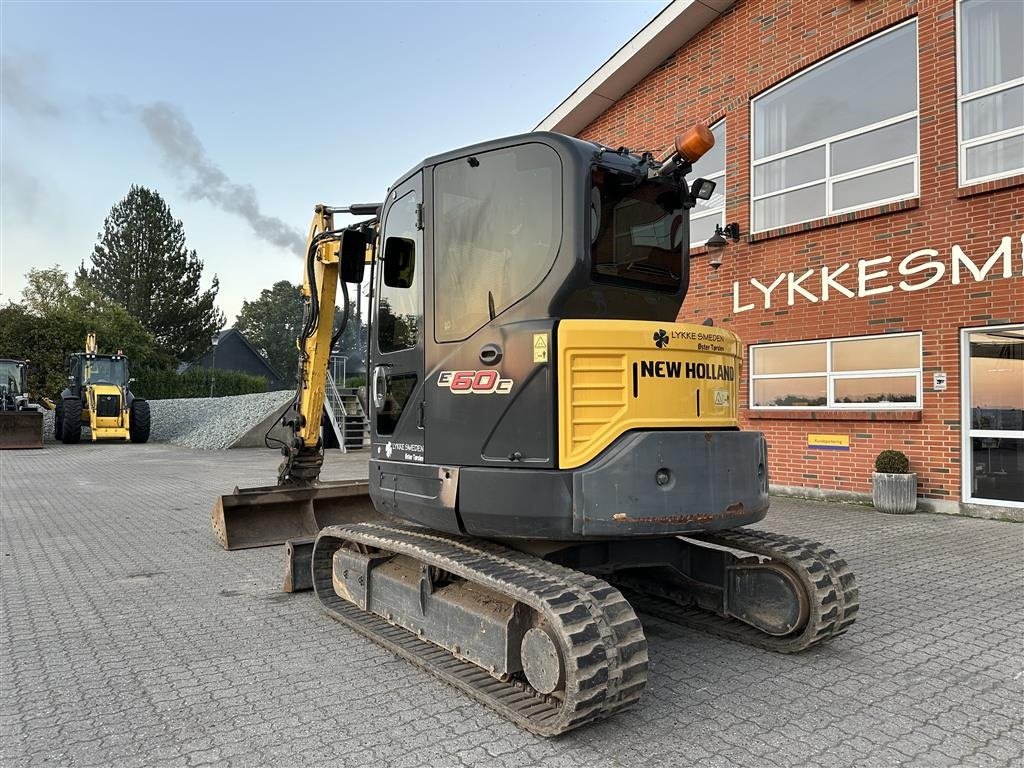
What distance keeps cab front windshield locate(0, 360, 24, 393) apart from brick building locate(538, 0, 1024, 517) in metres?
22.1

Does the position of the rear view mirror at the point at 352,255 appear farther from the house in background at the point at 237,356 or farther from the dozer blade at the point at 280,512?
the house in background at the point at 237,356

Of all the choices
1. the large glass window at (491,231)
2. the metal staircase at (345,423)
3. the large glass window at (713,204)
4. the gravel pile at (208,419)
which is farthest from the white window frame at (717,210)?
the gravel pile at (208,419)

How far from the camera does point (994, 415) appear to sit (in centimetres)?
895

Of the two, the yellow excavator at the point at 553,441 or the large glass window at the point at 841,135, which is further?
the large glass window at the point at 841,135

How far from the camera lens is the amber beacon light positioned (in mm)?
3637

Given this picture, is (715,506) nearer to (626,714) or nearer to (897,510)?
(626,714)

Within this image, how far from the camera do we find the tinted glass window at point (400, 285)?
4.21 meters

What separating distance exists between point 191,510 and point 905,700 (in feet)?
29.6

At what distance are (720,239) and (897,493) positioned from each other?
466 centimetres

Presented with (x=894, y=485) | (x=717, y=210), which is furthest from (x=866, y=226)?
(x=894, y=485)

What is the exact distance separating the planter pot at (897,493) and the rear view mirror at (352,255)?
7543 millimetres

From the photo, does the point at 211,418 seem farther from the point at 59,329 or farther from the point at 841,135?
the point at 841,135

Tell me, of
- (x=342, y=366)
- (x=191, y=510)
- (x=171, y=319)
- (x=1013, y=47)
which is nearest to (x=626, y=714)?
(x=191, y=510)

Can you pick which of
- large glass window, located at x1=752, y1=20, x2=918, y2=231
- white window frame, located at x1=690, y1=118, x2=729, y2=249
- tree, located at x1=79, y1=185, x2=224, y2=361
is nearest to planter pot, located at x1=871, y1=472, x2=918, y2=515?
large glass window, located at x1=752, y1=20, x2=918, y2=231
